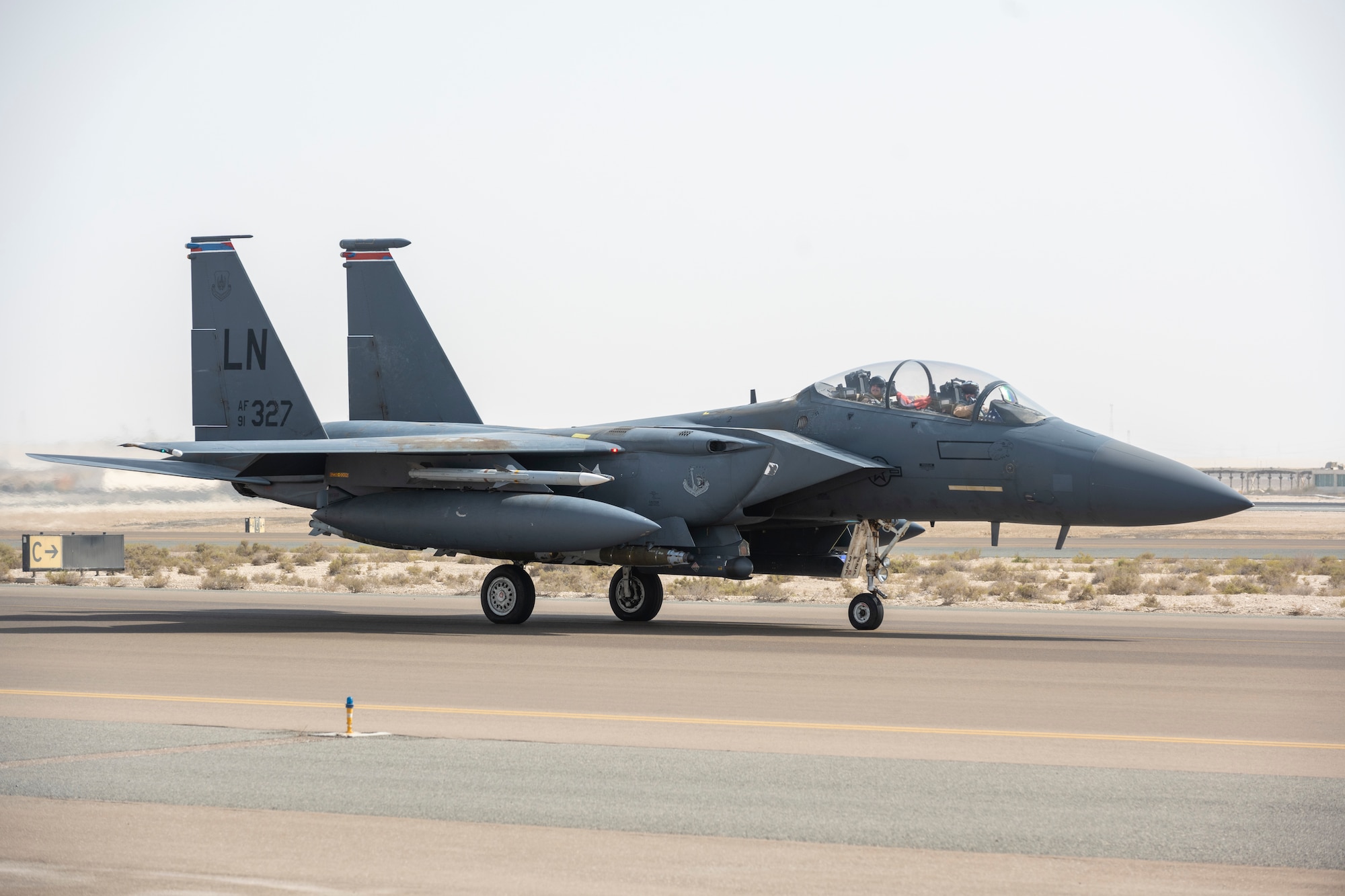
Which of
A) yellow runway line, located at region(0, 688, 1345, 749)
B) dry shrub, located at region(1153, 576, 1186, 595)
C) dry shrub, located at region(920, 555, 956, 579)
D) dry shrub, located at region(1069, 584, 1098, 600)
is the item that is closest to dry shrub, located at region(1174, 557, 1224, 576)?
dry shrub, located at region(1153, 576, 1186, 595)

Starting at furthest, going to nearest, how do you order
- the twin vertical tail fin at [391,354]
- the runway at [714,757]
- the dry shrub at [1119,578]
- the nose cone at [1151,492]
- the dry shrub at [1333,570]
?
the dry shrub at [1333,570] → the dry shrub at [1119,578] → the twin vertical tail fin at [391,354] → the nose cone at [1151,492] → the runway at [714,757]

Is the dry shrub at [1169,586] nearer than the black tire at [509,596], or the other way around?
the black tire at [509,596]

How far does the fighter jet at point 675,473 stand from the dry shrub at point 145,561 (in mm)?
13894

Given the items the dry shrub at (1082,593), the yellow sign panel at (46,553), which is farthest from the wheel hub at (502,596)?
the yellow sign panel at (46,553)

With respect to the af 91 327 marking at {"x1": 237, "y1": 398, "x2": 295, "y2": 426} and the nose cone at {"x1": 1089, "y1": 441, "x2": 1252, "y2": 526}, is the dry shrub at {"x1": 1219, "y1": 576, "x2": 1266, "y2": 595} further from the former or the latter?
the af 91 327 marking at {"x1": 237, "y1": 398, "x2": 295, "y2": 426}

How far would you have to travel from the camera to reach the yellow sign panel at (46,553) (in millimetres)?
32781

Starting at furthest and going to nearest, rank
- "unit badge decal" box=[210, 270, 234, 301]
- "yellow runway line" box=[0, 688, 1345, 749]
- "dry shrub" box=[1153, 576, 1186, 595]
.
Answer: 1. "dry shrub" box=[1153, 576, 1186, 595]
2. "unit badge decal" box=[210, 270, 234, 301]
3. "yellow runway line" box=[0, 688, 1345, 749]

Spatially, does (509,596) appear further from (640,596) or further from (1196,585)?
(1196,585)

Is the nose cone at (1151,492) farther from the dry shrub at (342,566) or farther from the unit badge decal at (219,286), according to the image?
the dry shrub at (342,566)

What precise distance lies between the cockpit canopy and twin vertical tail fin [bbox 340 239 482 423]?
7630mm

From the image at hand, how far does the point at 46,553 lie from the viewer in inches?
1310

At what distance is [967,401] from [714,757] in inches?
398

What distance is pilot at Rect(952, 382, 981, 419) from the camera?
58.9 ft

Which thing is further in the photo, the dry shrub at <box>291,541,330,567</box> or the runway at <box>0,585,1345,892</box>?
the dry shrub at <box>291,541,330,567</box>
